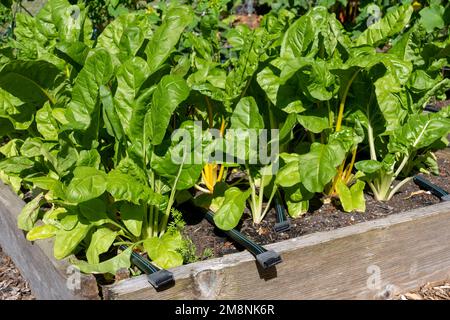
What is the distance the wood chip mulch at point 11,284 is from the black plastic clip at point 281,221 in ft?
3.32

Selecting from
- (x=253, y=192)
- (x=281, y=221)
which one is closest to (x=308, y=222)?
(x=281, y=221)

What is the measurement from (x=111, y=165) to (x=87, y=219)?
405 millimetres

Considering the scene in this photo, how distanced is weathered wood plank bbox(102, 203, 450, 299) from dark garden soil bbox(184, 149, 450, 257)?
167 millimetres

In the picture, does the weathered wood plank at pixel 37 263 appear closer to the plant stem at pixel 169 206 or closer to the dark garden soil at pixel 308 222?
→ the plant stem at pixel 169 206

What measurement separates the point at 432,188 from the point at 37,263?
1.63m

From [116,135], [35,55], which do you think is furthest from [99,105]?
→ [35,55]

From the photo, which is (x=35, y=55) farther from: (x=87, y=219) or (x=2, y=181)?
(x=87, y=219)

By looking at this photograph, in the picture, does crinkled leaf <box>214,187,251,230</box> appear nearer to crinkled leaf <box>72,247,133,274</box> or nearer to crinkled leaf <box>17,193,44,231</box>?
crinkled leaf <box>72,247,133,274</box>

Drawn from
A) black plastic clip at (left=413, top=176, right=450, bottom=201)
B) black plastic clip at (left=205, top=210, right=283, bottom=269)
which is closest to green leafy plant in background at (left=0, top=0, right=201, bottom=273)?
black plastic clip at (left=205, top=210, right=283, bottom=269)

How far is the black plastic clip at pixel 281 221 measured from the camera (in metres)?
2.29

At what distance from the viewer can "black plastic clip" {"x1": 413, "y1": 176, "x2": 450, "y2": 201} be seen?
2.49 metres

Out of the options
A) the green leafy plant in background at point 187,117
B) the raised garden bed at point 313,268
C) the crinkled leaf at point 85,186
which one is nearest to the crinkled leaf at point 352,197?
the green leafy plant in background at point 187,117

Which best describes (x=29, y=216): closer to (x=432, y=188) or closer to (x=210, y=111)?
(x=210, y=111)

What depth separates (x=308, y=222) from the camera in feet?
7.75
